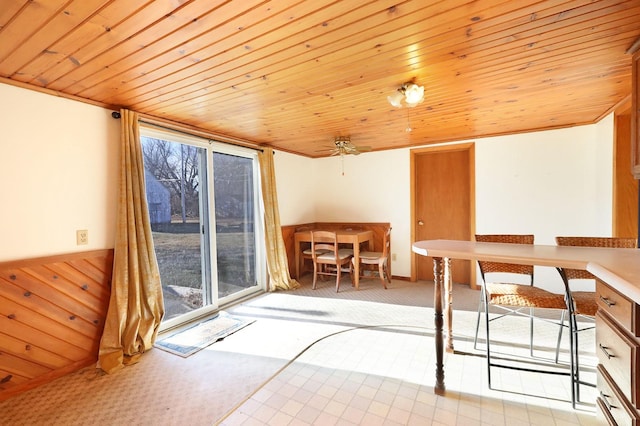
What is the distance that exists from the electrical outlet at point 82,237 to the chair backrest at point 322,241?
2571 mm

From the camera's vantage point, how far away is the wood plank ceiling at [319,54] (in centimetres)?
131

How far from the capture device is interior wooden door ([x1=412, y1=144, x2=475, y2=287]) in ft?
13.4

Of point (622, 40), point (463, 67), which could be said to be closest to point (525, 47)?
point (463, 67)

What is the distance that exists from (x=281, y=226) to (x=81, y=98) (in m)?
2.74

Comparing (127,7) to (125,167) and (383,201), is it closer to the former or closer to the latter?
(125,167)

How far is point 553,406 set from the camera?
1.65 metres

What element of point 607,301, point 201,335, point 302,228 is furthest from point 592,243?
point 302,228

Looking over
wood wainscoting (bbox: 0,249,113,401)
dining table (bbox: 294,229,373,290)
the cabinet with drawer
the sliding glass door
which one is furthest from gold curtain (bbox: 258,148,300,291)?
the cabinet with drawer

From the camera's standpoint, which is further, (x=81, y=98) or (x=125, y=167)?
(x=125, y=167)

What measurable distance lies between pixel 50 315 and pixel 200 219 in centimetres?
150

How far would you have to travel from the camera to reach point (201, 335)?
2.72 m

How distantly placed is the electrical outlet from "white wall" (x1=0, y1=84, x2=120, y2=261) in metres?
0.02

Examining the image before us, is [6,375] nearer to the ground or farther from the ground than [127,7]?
nearer to the ground

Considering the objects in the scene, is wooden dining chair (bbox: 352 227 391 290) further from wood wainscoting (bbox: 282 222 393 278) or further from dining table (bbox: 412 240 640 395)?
dining table (bbox: 412 240 640 395)
